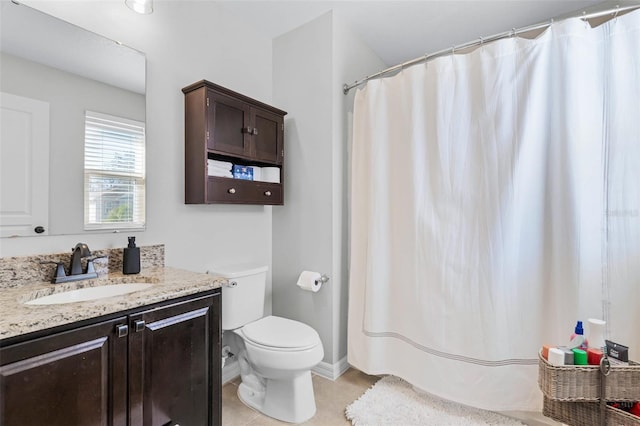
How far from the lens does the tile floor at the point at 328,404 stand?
5.41ft

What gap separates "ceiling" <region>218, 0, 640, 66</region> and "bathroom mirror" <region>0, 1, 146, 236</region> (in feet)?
3.06

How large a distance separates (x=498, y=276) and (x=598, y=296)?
1.29ft

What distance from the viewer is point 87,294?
1.30 meters

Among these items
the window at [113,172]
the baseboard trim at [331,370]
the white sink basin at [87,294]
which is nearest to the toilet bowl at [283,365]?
the baseboard trim at [331,370]

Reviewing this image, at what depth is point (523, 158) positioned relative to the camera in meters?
1.52

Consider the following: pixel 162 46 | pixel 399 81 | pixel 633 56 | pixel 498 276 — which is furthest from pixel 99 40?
pixel 633 56

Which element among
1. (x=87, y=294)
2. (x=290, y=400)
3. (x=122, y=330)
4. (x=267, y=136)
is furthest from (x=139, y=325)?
(x=267, y=136)

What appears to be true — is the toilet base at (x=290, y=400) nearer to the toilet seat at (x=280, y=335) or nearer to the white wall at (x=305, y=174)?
the toilet seat at (x=280, y=335)

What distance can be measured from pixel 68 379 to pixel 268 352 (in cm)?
85

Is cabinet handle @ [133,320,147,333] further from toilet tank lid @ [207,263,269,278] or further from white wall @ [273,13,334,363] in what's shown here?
white wall @ [273,13,334,363]

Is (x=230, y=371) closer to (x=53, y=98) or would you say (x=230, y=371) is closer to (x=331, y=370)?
(x=331, y=370)

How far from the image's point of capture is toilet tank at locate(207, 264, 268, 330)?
1.81 metres

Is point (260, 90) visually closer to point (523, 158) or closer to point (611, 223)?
point (523, 158)

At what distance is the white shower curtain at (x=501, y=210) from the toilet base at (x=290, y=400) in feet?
1.47
